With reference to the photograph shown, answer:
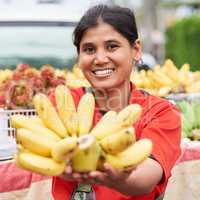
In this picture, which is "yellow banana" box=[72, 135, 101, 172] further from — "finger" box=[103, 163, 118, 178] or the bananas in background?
the bananas in background

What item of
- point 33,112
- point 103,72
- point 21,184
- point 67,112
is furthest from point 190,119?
point 67,112

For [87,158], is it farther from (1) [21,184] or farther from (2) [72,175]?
(1) [21,184]

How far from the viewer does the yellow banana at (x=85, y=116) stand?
2.16m

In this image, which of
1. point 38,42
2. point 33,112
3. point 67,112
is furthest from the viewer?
point 38,42

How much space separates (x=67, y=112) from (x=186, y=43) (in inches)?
626

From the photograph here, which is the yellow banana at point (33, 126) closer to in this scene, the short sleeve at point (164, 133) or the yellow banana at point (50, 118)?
the yellow banana at point (50, 118)

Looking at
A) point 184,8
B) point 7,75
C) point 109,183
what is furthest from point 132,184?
point 184,8

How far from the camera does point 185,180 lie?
405 centimetres

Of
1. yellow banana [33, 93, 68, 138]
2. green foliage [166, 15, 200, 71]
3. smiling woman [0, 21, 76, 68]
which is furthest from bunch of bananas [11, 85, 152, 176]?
green foliage [166, 15, 200, 71]

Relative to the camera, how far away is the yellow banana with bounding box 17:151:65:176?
6.66ft

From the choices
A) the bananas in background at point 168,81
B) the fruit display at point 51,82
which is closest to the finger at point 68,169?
the fruit display at point 51,82

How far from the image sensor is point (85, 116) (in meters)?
2.20

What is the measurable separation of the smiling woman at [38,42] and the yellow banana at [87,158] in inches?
173

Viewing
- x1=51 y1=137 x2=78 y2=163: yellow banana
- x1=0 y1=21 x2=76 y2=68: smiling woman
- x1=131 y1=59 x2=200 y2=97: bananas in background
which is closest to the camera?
x1=51 y1=137 x2=78 y2=163: yellow banana
